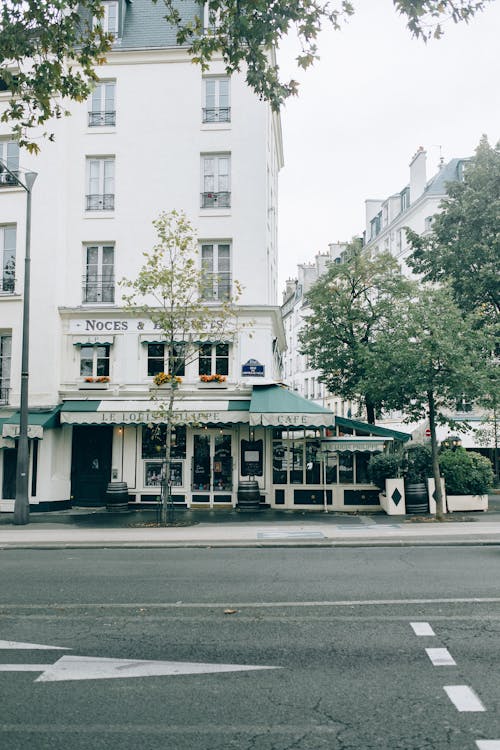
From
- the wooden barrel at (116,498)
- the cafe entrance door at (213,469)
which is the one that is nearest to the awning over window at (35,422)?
the wooden barrel at (116,498)

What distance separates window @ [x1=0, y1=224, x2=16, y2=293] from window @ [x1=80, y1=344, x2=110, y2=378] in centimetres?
315

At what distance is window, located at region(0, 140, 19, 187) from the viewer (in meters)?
23.1

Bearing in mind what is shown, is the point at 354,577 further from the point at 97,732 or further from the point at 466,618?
the point at 97,732

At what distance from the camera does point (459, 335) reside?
60.6 ft

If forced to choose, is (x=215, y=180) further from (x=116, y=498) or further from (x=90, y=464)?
(x=116, y=498)

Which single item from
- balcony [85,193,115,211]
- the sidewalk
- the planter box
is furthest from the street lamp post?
the planter box

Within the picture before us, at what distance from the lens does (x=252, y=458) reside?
886 inches

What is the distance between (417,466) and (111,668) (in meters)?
15.2

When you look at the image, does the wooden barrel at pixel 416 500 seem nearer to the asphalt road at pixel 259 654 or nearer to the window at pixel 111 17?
the asphalt road at pixel 259 654

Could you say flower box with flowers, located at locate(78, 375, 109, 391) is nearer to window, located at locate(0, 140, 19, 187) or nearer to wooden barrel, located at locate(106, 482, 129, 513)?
wooden barrel, located at locate(106, 482, 129, 513)

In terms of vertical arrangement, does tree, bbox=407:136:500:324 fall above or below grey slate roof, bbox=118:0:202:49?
below

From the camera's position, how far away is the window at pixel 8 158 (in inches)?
911

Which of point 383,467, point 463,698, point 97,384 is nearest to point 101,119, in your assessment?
point 97,384

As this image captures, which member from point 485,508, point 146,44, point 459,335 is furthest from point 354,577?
point 146,44
